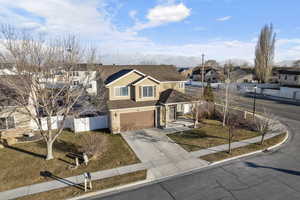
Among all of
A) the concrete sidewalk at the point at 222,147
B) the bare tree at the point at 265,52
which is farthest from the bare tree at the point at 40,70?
the bare tree at the point at 265,52

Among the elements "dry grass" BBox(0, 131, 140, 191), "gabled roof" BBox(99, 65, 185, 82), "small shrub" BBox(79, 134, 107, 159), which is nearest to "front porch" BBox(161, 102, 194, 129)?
"gabled roof" BBox(99, 65, 185, 82)

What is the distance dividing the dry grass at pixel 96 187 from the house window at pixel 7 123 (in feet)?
35.3

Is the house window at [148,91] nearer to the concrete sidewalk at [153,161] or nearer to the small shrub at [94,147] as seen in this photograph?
the concrete sidewalk at [153,161]

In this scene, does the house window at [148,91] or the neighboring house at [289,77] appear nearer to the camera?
the house window at [148,91]

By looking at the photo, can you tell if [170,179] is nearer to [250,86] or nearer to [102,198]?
[102,198]

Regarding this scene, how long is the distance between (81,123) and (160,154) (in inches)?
386

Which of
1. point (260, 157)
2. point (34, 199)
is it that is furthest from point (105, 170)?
point (260, 157)

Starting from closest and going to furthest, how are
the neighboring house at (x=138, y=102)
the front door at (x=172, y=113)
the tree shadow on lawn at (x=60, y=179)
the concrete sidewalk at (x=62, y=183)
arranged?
1. the concrete sidewalk at (x=62, y=183)
2. the tree shadow on lawn at (x=60, y=179)
3. the neighboring house at (x=138, y=102)
4. the front door at (x=172, y=113)

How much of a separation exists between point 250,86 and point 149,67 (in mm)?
33010

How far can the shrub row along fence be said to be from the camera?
18.6m

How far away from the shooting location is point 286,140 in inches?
638

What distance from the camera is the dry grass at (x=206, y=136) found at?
50.8 feet

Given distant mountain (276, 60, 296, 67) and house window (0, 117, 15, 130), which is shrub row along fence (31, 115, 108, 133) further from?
distant mountain (276, 60, 296, 67)

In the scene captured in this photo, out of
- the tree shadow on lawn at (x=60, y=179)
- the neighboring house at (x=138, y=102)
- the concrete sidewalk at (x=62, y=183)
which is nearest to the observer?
the concrete sidewalk at (x=62, y=183)
